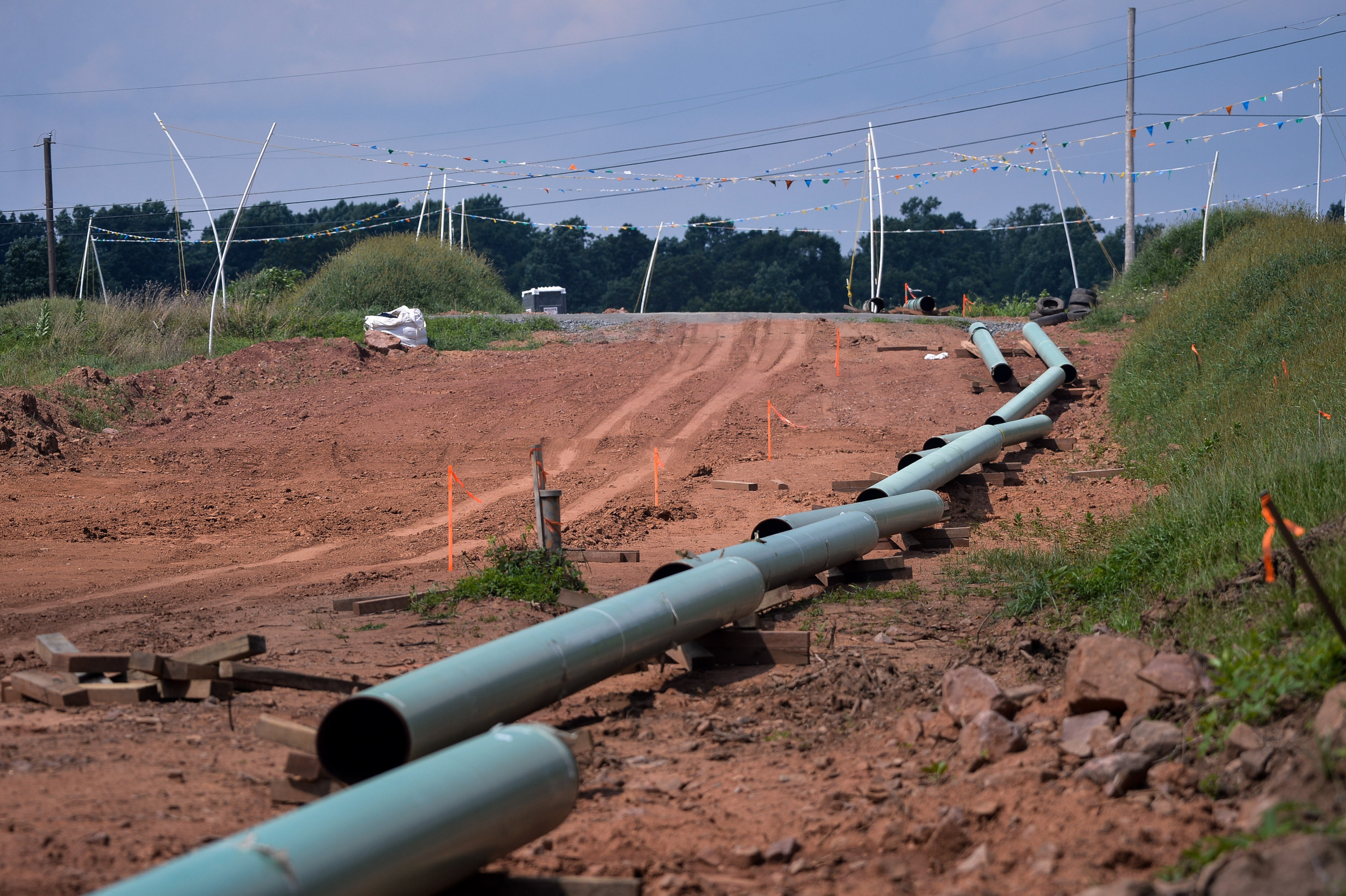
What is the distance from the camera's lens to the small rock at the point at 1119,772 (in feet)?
12.6

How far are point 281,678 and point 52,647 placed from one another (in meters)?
1.51

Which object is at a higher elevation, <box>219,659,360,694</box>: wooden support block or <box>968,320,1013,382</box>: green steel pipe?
<box>968,320,1013,382</box>: green steel pipe

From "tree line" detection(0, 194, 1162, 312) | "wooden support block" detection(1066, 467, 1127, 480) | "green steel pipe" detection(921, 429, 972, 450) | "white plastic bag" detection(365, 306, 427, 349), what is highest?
"tree line" detection(0, 194, 1162, 312)

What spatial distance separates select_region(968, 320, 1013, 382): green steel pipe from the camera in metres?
18.8

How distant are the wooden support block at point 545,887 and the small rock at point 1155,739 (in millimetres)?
2144

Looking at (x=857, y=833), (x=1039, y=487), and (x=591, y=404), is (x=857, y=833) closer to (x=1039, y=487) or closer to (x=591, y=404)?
(x=1039, y=487)

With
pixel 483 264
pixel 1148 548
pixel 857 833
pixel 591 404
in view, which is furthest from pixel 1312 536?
pixel 483 264

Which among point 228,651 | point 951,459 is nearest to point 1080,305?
point 951,459

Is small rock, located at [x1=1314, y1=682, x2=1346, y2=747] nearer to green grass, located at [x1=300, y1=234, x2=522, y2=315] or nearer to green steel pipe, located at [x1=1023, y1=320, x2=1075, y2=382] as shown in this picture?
green steel pipe, located at [x1=1023, y1=320, x2=1075, y2=382]

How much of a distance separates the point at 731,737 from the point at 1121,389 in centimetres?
1400

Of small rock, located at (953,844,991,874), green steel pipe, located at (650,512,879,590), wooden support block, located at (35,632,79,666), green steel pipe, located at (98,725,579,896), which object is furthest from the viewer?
green steel pipe, located at (650,512,879,590)

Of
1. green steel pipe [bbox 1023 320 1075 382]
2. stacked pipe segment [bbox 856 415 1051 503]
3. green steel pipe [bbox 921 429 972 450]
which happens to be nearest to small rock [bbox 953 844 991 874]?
stacked pipe segment [bbox 856 415 1051 503]

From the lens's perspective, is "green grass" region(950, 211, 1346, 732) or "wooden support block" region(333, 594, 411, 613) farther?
"wooden support block" region(333, 594, 411, 613)

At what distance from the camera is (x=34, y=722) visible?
5176mm
